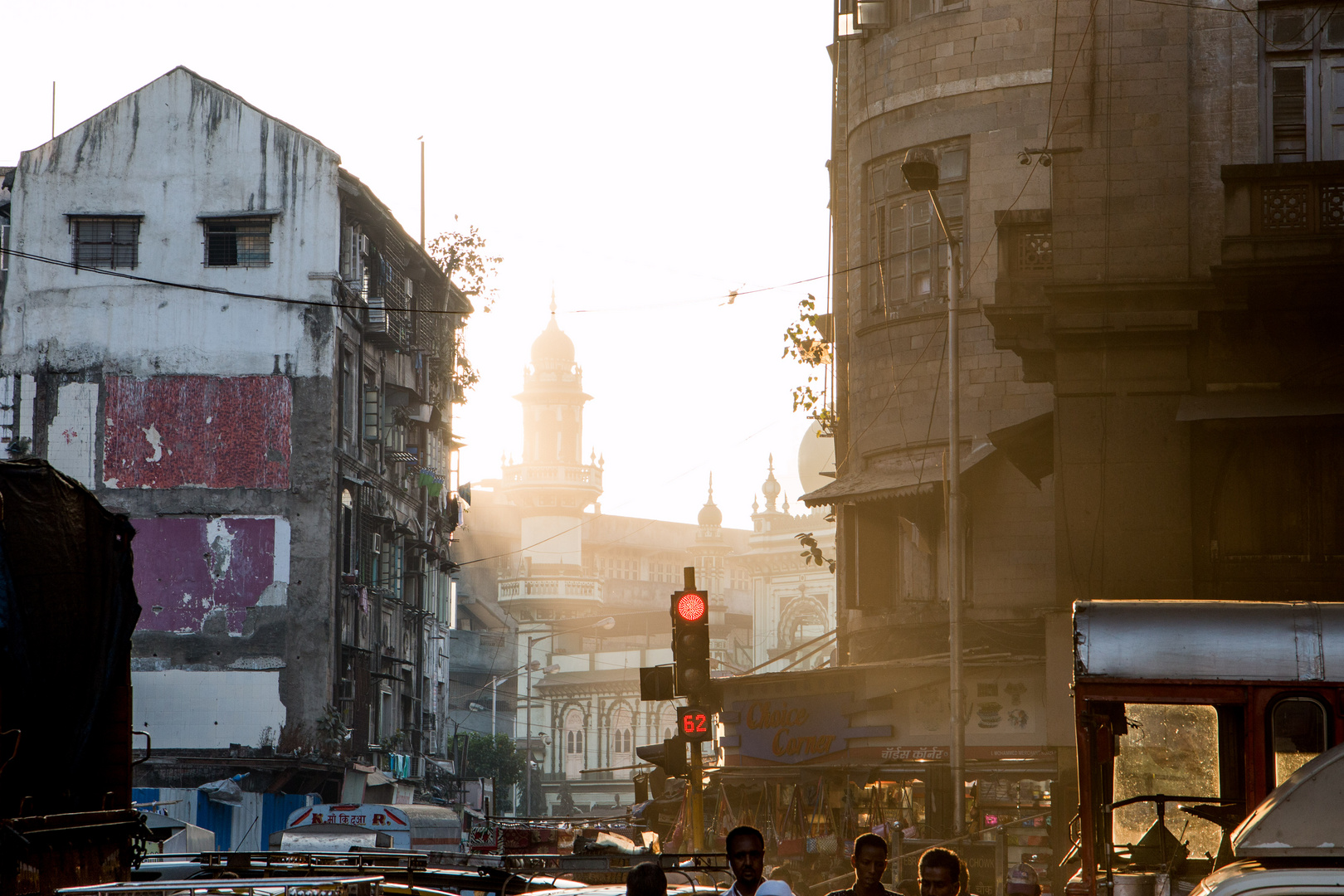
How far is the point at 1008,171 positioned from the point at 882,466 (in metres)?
4.47

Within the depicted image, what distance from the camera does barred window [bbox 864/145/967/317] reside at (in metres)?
23.0

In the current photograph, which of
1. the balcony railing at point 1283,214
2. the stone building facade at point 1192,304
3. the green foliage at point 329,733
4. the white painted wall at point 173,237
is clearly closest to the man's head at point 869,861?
the stone building facade at point 1192,304

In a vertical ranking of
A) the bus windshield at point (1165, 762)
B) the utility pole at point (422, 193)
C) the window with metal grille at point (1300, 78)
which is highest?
the utility pole at point (422, 193)

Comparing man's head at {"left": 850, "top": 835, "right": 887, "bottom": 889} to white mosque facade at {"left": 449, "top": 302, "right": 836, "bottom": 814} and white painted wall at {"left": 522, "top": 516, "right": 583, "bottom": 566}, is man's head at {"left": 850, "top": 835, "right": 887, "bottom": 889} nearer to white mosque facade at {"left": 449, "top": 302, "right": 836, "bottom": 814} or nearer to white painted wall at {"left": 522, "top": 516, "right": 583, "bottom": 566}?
white mosque facade at {"left": 449, "top": 302, "right": 836, "bottom": 814}

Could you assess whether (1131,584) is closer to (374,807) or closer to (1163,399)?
(1163,399)

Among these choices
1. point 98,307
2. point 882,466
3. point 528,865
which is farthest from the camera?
point 98,307

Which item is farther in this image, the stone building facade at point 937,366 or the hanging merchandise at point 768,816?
the hanging merchandise at point 768,816

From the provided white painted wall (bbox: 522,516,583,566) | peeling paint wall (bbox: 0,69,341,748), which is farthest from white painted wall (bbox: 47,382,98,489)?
white painted wall (bbox: 522,516,583,566)

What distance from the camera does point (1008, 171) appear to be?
2250 centimetres

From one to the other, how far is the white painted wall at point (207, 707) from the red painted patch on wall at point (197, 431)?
176 inches

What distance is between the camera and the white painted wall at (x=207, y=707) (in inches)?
1544

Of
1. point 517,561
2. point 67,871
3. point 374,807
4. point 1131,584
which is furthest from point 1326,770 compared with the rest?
point 517,561

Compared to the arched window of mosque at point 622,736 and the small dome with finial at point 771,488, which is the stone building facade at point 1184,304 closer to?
the arched window of mosque at point 622,736

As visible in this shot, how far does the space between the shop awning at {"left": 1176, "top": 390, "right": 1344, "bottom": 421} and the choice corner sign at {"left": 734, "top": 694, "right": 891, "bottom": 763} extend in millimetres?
9406
